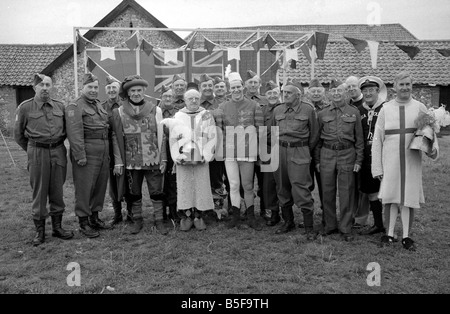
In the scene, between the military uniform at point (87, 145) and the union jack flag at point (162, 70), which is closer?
the military uniform at point (87, 145)

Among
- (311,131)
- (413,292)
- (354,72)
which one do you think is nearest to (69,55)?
(354,72)

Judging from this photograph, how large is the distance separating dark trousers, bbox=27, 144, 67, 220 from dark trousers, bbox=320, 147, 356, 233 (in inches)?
128

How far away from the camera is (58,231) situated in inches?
211

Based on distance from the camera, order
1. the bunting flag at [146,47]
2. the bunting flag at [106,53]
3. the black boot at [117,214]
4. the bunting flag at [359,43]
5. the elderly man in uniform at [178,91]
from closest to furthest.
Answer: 1. the elderly man in uniform at [178,91]
2. the black boot at [117,214]
3. the bunting flag at [359,43]
4. the bunting flag at [106,53]
5. the bunting flag at [146,47]

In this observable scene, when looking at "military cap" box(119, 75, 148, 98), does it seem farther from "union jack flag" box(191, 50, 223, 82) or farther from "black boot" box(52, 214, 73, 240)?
"union jack flag" box(191, 50, 223, 82)

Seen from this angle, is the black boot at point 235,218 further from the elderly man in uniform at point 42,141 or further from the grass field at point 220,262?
the elderly man in uniform at point 42,141

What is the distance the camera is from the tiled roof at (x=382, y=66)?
19.5m

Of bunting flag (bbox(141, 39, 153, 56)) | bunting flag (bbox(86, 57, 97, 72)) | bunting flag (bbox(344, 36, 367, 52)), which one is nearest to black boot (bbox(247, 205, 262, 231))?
bunting flag (bbox(344, 36, 367, 52))

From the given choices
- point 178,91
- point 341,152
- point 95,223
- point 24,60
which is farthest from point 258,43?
point 24,60


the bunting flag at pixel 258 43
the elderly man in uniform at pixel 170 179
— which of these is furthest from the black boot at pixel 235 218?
the bunting flag at pixel 258 43

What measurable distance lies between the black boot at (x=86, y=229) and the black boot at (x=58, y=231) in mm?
165

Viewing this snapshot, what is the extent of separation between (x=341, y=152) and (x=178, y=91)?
2355 millimetres

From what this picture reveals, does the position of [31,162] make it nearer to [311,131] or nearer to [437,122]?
[311,131]

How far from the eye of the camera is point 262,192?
607cm
